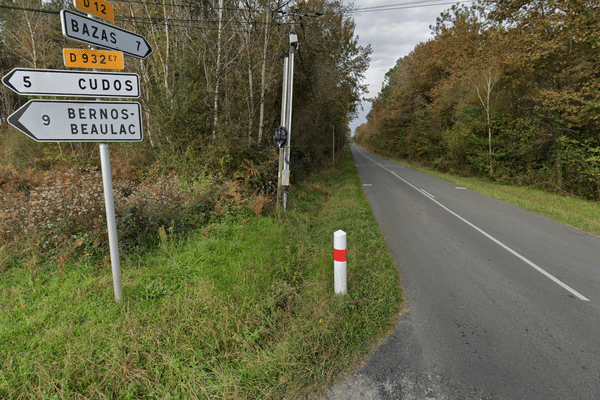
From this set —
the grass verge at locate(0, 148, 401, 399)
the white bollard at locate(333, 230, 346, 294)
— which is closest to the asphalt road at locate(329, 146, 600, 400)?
the grass verge at locate(0, 148, 401, 399)

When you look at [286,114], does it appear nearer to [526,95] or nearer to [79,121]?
[79,121]

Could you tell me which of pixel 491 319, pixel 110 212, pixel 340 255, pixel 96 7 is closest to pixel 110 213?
pixel 110 212

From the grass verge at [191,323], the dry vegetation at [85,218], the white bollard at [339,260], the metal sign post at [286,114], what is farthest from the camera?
the metal sign post at [286,114]

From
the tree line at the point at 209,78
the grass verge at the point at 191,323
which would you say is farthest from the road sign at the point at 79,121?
the tree line at the point at 209,78

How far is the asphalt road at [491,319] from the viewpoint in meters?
2.47

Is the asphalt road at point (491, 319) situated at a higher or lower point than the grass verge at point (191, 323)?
lower

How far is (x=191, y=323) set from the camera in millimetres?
2973

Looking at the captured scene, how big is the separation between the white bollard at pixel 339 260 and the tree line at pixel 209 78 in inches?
238

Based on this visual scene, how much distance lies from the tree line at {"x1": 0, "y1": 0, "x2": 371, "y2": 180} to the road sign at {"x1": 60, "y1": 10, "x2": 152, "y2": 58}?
5152mm

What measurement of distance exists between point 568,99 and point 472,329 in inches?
528

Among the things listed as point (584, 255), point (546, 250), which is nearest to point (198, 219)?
point (546, 250)

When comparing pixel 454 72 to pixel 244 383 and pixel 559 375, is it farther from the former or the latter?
pixel 244 383

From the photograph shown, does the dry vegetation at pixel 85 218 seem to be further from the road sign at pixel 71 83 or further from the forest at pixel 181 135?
the road sign at pixel 71 83

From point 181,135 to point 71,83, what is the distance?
6.30 metres
